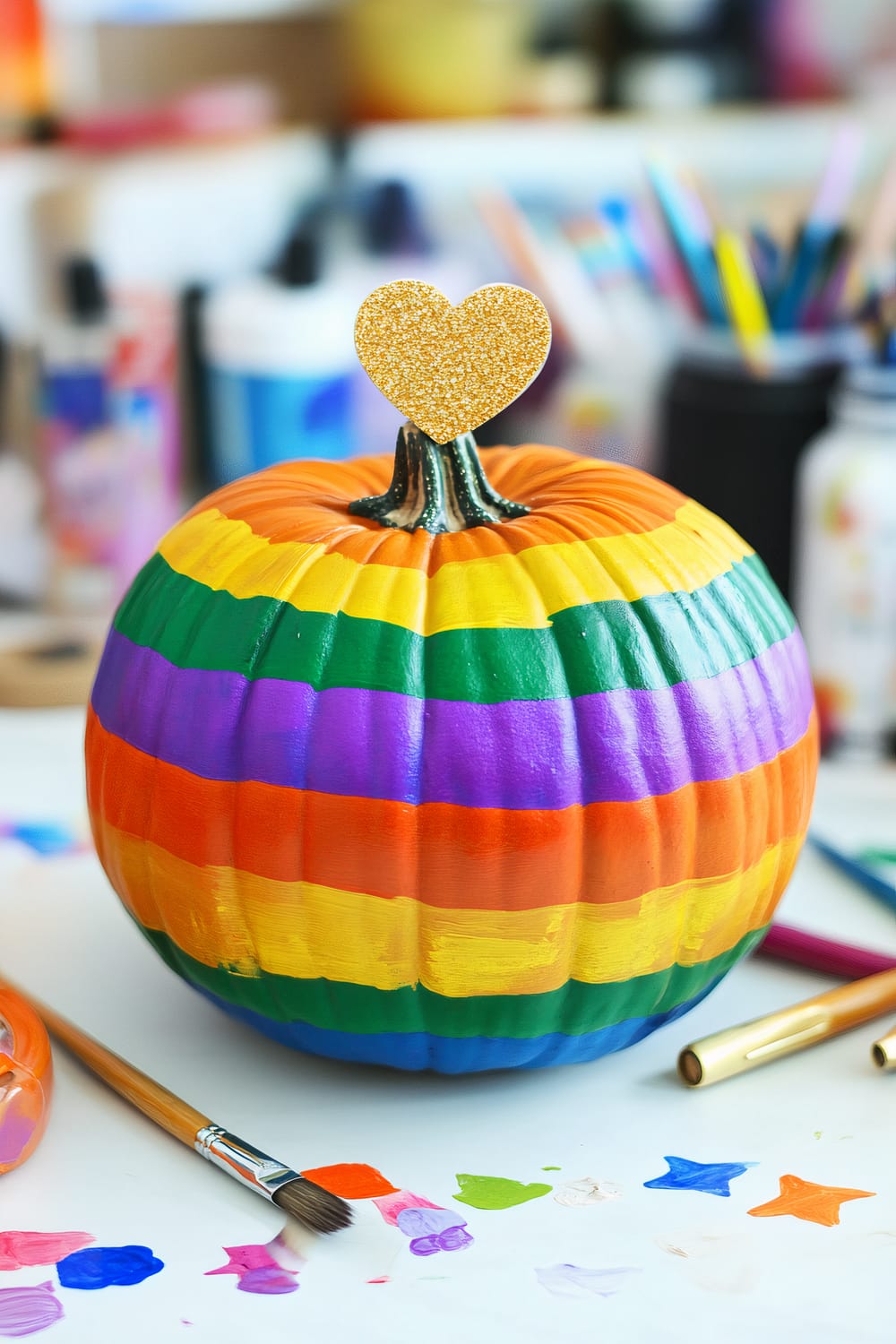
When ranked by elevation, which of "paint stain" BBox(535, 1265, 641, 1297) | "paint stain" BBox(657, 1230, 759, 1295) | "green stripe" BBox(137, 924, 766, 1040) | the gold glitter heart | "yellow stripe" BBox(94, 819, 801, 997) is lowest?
"paint stain" BBox(657, 1230, 759, 1295)

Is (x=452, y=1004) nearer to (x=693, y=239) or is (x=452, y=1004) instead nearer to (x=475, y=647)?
(x=475, y=647)

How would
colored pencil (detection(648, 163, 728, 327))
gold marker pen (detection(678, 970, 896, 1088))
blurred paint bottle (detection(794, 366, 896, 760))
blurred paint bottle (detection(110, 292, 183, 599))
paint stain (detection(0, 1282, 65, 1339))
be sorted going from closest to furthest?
paint stain (detection(0, 1282, 65, 1339)), gold marker pen (detection(678, 970, 896, 1088)), blurred paint bottle (detection(794, 366, 896, 760)), colored pencil (detection(648, 163, 728, 327)), blurred paint bottle (detection(110, 292, 183, 599))

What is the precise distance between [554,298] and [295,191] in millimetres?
360

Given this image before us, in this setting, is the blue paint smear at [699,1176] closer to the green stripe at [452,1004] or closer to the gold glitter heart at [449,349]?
the green stripe at [452,1004]

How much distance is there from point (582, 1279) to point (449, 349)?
0.30m

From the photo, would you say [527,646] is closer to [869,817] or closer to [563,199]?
[869,817]

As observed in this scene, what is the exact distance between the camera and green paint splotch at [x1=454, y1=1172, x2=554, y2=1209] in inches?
19.4

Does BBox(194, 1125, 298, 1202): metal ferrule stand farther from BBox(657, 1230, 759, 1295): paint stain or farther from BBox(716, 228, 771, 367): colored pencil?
BBox(716, 228, 771, 367): colored pencil

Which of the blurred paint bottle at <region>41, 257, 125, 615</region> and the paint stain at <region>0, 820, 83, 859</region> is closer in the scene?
the paint stain at <region>0, 820, 83, 859</region>

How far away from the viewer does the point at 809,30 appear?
4.53 feet

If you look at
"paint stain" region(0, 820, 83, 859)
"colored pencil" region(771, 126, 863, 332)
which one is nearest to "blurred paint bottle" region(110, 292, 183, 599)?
"paint stain" region(0, 820, 83, 859)

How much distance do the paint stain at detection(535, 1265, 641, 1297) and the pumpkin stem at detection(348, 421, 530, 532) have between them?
24 cm

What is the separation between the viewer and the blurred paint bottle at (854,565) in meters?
0.85

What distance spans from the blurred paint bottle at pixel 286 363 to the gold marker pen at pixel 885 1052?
2.18ft
